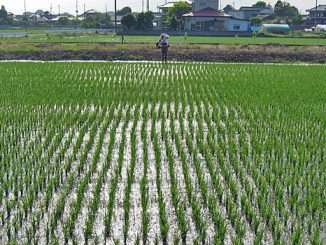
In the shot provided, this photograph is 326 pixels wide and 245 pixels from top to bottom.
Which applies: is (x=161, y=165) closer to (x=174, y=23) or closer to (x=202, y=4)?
(x=174, y=23)

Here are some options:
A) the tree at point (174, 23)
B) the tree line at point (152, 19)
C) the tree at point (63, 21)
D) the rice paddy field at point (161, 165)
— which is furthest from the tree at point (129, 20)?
the rice paddy field at point (161, 165)

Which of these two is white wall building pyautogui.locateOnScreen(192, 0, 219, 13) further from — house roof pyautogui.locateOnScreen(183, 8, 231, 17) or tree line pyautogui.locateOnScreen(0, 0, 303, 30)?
house roof pyautogui.locateOnScreen(183, 8, 231, 17)

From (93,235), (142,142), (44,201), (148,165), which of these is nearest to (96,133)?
(142,142)

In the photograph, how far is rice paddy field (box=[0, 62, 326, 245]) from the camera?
4.47 meters

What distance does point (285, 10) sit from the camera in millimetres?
85125

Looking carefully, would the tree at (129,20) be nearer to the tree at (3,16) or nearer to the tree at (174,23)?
the tree at (174,23)

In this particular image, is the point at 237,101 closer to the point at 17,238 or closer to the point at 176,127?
the point at 176,127

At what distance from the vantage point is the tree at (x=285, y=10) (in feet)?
277

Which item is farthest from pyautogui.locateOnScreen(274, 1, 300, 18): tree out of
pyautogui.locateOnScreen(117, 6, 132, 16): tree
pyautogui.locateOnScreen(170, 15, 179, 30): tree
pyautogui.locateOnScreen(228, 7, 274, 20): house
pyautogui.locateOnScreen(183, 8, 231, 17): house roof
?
pyautogui.locateOnScreen(170, 15, 179, 30): tree

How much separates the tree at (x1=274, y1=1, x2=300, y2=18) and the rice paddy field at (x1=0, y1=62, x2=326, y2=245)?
76048 mm

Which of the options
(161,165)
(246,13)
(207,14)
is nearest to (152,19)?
(207,14)

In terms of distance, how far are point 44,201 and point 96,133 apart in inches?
121

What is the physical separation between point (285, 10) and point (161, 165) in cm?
8361

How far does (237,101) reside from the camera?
35.3 ft
